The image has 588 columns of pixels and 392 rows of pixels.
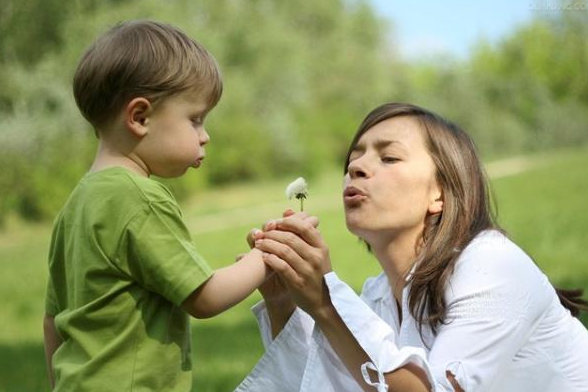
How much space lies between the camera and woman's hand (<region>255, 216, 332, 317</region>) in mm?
2857

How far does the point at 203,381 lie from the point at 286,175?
91.5 ft

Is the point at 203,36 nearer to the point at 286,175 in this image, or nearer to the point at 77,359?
the point at 286,175

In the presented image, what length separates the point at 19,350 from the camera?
8.20m

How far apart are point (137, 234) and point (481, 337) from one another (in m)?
1.17

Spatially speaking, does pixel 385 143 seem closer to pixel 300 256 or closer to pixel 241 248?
pixel 300 256

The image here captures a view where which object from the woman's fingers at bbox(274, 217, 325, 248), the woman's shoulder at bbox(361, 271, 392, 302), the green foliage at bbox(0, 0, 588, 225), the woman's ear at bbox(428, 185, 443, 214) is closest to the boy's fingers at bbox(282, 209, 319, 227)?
the woman's fingers at bbox(274, 217, 325, 248)

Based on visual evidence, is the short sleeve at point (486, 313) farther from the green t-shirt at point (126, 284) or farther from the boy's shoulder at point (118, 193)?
the boy's shoulder at point (118, 193)

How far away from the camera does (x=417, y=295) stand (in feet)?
10.5

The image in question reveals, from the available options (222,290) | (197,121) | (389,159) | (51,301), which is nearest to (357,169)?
(389,159)

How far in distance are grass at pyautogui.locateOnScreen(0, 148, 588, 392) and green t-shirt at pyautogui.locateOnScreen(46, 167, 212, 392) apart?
3169 millimetres

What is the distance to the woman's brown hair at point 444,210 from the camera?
316 centimetres

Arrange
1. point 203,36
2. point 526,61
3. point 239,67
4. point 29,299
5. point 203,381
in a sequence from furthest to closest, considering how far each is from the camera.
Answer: point 526,61 → point 239,67 → point 203,36 → point 29,299 → point 203,381

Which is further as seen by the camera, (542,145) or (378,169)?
(542,145)

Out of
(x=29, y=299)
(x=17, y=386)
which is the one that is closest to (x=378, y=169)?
(x=17, y=386)
